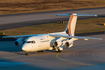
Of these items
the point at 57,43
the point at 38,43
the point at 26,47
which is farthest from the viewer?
the point at 57,43

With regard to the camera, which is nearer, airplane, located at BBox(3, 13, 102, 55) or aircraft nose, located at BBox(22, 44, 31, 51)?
aircraft nose, located at BBox(22, 44, 31, 51)

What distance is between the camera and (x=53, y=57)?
34.2 metres

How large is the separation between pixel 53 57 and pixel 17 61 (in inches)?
213

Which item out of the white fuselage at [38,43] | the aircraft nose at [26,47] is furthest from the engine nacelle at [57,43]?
the aircraft nose at [26,47]

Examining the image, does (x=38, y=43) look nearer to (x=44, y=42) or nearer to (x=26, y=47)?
(x=44, y=42)

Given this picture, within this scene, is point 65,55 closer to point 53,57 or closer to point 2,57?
point 53,57

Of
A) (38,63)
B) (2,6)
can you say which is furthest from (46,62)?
(2,6)

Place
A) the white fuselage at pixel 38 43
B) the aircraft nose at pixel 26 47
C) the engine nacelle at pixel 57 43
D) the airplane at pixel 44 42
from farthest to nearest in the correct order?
the engine nacelle at pixel 57 43
the airplane at pixel 44 42
the white fuselage at pixel 38 43
the aircraft nose at pixel 26 47

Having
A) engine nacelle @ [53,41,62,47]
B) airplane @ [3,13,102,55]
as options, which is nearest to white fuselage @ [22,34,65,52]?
airplane @ [3,13,102,55]

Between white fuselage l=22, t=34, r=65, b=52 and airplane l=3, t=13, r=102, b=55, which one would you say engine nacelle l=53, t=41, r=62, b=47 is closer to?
airplane l=3, t=13, r=102, b=55

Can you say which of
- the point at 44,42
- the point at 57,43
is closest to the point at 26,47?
the point at 44,42

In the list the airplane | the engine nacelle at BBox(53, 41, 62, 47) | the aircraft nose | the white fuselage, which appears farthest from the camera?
the engine nacelle at BBox(53, 41, 62, 47)

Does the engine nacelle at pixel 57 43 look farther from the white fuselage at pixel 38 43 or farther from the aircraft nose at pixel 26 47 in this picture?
the aircraft nose at pixel 26 47

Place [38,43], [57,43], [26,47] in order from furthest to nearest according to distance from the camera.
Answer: [57,43], [38,43], [26,47]
